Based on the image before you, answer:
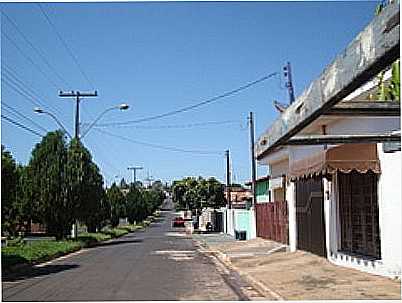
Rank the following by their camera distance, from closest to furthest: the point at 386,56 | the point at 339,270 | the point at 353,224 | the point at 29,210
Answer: the point at 386,56 → the point at 339,270 → the point at 353,224 → the point at 29,210

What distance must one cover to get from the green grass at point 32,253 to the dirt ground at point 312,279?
7.47m

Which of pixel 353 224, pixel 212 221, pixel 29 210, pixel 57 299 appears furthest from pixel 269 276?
pixel 212 221

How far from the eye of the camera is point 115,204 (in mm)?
67875

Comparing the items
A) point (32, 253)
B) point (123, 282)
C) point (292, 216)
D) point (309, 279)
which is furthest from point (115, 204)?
point (309, 279)

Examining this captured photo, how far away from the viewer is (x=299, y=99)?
452 centimetres

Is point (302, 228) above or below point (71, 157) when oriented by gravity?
below

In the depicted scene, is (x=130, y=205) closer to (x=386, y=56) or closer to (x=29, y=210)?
(x=29, y=210)

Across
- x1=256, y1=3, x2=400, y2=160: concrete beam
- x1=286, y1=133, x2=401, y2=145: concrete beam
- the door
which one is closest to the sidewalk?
the door

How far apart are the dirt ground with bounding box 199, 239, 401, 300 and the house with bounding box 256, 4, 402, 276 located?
441 millimetres

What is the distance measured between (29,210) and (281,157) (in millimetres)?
13828

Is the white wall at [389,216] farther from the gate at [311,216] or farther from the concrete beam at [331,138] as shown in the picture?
the concrete beam at [331,138]

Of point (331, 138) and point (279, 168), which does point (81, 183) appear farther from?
point (331, 138)

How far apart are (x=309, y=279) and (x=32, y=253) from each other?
44.1 ft

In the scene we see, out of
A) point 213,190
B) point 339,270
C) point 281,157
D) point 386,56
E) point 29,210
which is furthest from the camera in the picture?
point 213,190
